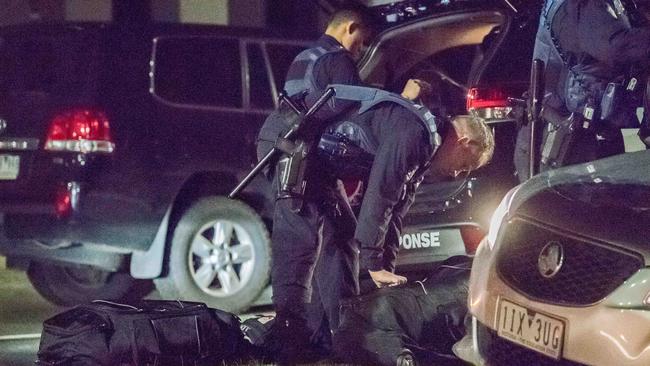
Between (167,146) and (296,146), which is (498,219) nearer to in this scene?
(296,146)

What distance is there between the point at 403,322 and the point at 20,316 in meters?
2.76

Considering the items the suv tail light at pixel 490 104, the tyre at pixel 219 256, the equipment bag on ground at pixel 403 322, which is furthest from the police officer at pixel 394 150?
the tyre at pixel 219 256

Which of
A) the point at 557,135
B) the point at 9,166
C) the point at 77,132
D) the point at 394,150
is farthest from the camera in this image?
the point at 9,166

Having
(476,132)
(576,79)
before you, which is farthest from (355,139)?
(576,79)

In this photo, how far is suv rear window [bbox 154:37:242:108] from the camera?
7895 mm

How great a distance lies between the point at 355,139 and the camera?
19.3 ft

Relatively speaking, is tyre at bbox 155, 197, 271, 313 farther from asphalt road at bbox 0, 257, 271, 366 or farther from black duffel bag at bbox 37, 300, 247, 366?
black duffel bag at bbox 37, 300, 247, 366

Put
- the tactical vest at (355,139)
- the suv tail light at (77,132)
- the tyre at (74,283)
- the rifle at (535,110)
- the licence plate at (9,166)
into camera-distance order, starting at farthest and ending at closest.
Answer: the tyre at (74,283) → the licence plate at (9,166) → the suv tail light at (77,132) → the rifle at (535,110) → the tactical vest at (355,139)

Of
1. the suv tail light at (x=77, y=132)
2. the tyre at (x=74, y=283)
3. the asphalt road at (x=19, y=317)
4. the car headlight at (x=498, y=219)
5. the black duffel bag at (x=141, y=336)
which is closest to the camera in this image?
the car headlight at (x=498, y=219)

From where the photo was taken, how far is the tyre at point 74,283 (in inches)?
320

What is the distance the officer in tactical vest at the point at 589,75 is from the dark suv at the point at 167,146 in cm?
50

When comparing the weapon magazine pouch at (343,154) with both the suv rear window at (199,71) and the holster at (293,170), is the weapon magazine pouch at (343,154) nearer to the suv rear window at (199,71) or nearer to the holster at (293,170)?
the holster at (293,170)

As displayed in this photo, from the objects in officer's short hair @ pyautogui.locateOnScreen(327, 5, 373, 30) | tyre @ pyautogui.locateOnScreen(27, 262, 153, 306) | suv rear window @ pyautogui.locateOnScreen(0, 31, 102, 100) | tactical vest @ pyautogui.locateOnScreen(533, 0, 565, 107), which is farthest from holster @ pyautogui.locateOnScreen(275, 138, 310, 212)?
tyre @ pyautogui.locateOnScreen(27, 262, 153, 306)

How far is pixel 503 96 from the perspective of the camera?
21.7 feet
